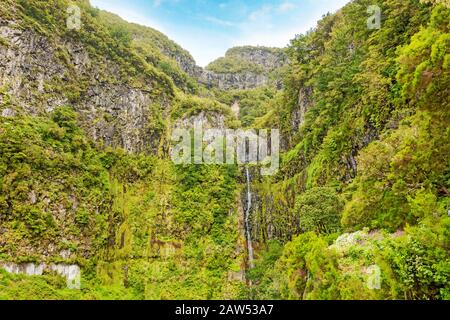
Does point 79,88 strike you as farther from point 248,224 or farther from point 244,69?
point 244,69

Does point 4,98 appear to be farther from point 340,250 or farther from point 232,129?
point 340,250

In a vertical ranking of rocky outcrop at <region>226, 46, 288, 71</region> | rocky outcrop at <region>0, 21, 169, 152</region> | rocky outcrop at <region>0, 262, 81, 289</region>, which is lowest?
rocky outcrop at <region>0, 262, 81, 289</region>

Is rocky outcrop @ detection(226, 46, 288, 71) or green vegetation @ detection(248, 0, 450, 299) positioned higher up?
rocky outcrop @ detection(226, 46, 288, 71)

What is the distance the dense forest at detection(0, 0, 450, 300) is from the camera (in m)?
9.14

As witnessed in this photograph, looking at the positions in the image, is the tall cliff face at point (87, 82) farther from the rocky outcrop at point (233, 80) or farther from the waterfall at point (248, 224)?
the rocky outcrop at point (233, 80)

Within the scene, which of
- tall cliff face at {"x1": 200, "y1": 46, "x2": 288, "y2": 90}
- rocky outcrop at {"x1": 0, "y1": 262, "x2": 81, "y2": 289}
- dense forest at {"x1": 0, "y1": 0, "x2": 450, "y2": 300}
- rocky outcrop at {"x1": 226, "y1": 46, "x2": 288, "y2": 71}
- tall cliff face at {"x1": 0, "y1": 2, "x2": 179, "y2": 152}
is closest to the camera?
dense forest at {"x1": 0, "y1": 0, "x2": 450, "y2": 300}

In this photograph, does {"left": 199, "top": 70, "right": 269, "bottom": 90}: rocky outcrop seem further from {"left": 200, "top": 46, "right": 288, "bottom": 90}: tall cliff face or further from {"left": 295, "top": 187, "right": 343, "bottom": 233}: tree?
{"left": 295, "top": 187, "right": 343, "bottom": 233}: tree

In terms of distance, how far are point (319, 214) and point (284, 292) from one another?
676 cm

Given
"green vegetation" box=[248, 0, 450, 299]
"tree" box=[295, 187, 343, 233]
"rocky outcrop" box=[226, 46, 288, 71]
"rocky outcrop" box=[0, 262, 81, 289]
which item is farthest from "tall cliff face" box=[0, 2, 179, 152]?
"rocky outcrop" box=[226, 46, 288, 71]

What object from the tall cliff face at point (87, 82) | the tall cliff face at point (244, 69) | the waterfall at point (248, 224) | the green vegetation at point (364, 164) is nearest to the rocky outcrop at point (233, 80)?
the tall cliff face at point (244, 69)

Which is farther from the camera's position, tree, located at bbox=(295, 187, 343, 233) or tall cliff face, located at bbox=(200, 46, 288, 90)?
tall cliff face, located at bbox=(200, 46, 288, 90)

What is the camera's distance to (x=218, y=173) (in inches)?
1342

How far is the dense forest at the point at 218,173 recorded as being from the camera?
360 inches

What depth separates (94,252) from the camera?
26328 millimetres
